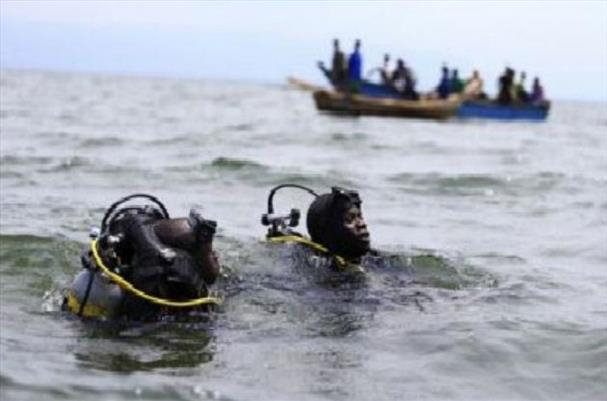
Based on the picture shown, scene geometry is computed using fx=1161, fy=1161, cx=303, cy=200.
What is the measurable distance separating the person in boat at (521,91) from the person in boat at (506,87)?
1.70 feet

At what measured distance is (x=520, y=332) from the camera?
7289 mm

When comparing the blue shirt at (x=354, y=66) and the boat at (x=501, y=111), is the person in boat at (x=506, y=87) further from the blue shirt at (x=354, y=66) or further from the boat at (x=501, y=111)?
the blue shirt at (x=354, y=66)

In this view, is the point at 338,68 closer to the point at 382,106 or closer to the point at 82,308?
the point at 382,106

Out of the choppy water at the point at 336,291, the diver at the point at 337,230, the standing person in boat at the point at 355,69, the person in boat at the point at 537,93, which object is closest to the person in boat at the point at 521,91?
the person in boat at the point at 537,93

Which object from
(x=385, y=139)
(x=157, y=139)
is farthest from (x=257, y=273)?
(x=385, y=139)

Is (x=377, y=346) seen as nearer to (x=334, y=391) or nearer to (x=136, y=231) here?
(x=334, y=391)

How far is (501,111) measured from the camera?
128 ft

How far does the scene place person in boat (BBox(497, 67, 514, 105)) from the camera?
3881 centimetres

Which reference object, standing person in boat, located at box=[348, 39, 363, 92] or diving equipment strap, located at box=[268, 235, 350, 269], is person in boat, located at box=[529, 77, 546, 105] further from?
diving equipment strap, located at box=[268, 235, 350, 269]

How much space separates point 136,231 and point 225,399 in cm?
144

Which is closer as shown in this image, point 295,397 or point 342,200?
point 295,397

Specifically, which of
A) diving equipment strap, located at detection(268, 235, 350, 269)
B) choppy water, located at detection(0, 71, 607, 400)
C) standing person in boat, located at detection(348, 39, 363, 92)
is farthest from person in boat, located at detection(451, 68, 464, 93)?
diving equipment strap, located at detection(268, 235, 350, 269)

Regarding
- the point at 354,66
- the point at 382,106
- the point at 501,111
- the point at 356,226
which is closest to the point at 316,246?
the point at 356,226

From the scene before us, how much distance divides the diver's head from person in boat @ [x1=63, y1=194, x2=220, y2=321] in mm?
1391
